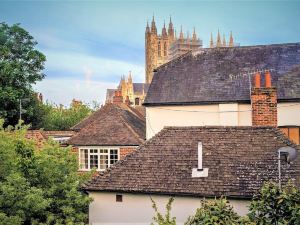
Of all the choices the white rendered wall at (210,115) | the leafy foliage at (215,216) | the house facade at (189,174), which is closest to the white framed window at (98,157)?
the white rendered wall at (210,115)

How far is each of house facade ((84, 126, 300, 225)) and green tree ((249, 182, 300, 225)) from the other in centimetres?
338

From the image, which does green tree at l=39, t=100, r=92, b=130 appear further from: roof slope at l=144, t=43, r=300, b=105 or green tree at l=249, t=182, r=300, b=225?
green tree at l=249, t=182, r=300, b=225

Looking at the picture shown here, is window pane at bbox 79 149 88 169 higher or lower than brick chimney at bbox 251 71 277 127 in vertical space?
lower

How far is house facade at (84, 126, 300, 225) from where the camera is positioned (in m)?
14.6

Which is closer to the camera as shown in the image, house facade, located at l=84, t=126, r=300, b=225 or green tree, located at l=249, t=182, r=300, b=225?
green tree, located at l=249, t=182, r=300, b=225

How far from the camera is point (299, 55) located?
89.9ft

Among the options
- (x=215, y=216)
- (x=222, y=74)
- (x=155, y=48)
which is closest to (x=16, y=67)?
(x=222, y=74)

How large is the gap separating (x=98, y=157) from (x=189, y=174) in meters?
13.1

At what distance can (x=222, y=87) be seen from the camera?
27.1m

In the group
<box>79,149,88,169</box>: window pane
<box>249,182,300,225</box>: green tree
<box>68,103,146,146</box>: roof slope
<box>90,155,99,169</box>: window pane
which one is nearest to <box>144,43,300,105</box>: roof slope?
<box>68,103,146,146</box>: roof slope

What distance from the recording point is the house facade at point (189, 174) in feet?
48.0

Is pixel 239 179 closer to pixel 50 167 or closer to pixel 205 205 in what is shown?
pixel 205 205

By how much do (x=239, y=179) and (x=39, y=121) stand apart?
124 feet

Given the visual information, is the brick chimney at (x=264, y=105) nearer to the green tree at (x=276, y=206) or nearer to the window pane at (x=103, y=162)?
the green tree at (x=276, y=206)
